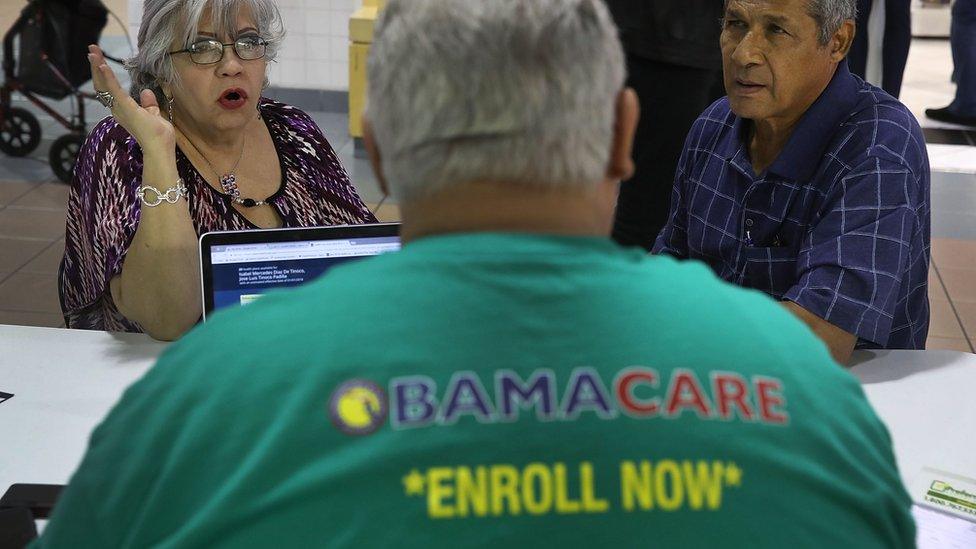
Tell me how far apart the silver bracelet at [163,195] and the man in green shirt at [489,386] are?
1.31 meters

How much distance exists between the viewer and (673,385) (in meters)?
0.79

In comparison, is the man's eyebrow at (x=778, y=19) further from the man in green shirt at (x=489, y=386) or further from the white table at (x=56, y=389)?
the man in green shirt at (x=489, y=386)

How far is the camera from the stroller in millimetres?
5273

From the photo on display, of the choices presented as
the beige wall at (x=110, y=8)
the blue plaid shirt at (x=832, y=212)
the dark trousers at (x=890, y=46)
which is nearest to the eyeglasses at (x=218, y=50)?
the blue plaid shirt at (x=832, y=212)

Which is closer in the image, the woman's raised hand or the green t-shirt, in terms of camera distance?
the green t-shirt

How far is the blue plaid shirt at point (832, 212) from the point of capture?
1969 mm

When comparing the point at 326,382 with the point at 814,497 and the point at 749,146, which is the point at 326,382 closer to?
the point at 814,497

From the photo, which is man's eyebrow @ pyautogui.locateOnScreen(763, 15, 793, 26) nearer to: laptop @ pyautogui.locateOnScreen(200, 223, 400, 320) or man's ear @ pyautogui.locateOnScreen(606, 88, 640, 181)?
laptop @ pyautogui.locateOnScreen(200, 223, 400, 320)

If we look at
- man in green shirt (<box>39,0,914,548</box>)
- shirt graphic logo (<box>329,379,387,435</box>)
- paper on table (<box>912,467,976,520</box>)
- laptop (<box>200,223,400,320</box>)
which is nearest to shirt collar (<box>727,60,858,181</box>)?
paper on table (<box>912,467,976,520</box>)

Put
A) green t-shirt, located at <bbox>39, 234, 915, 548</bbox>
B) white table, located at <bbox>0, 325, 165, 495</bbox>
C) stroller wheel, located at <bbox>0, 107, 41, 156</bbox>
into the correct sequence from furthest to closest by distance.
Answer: stroller wheel, located at <bbox>0, 107, 41, 156</bbox> → white table, located at <bbox>0, 325, 165, 495</bbox> → green t-shirt, located at <bbox>39, 234, 915, 548</bbox>

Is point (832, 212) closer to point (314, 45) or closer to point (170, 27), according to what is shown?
point (170, 27)

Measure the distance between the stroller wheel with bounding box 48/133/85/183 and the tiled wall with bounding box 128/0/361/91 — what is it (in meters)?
1.29

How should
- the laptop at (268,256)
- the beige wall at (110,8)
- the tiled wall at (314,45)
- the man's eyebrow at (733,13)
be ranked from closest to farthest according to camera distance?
the laptop at (268,256) < the man's eyebrow at (733,13) < the tiled wall at (314,45) < the beige wall at (110,8)

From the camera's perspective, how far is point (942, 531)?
157cm
